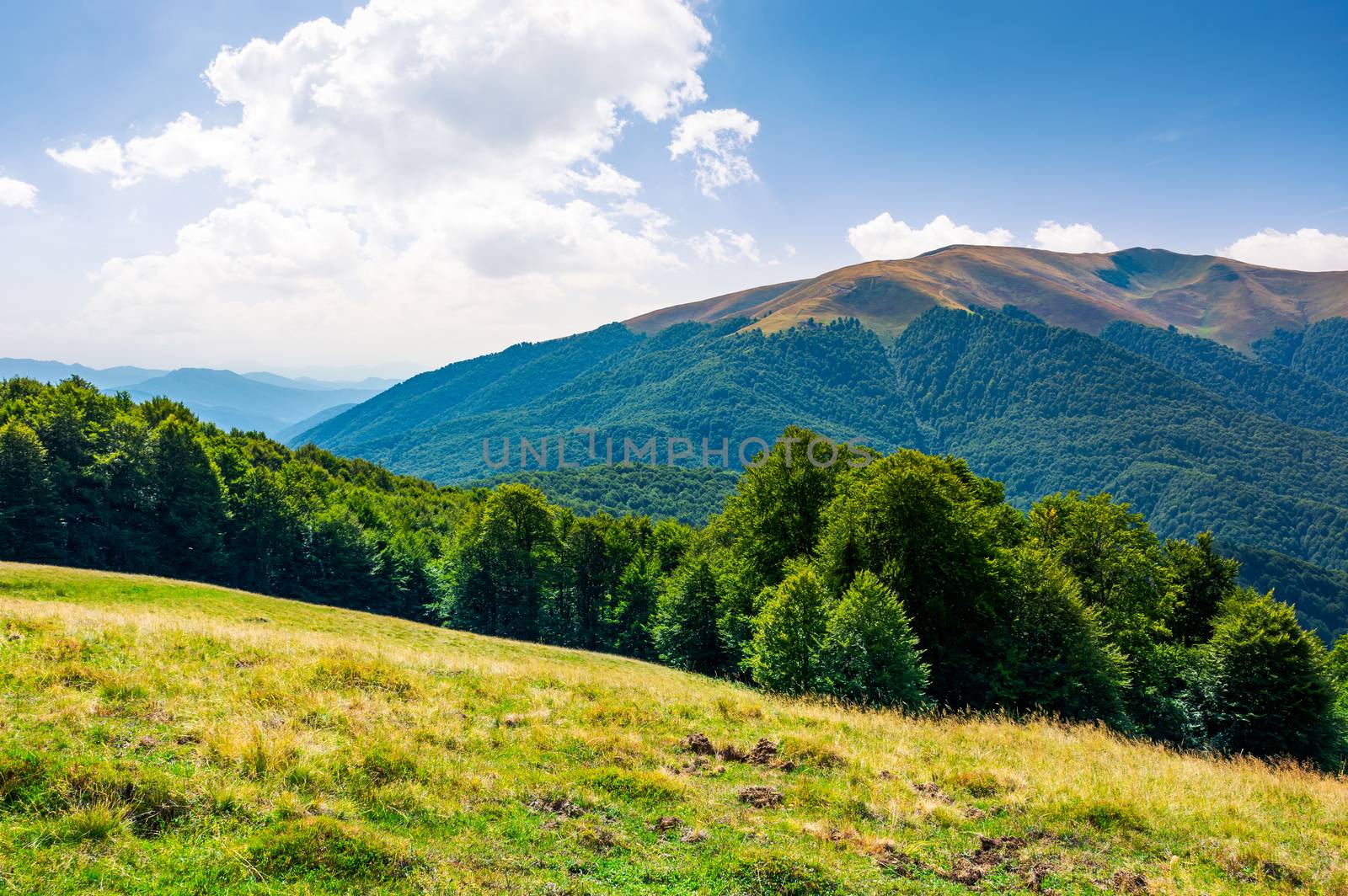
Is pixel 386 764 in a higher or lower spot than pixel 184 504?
higher

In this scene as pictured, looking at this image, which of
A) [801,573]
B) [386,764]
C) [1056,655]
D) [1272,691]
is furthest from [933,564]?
[386,764]

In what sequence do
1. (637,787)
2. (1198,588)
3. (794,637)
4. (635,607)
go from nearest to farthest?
(637,787), (794,637), (1198,588), (635,607)

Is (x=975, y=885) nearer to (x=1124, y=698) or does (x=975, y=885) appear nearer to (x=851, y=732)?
(x=851, y=732)

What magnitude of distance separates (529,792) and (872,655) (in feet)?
55.1

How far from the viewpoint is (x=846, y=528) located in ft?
102

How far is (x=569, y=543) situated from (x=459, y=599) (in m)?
12.0

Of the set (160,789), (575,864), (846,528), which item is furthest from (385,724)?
(846,528)

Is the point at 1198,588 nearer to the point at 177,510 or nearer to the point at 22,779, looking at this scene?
the point at 22,779

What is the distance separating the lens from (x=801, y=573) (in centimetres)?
2845

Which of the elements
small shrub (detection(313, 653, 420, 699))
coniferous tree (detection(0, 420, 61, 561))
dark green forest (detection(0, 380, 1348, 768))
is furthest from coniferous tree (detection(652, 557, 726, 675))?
coniferous tree (detection(0, 420, 61, 561))

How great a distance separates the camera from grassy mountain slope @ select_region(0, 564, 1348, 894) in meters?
7.55

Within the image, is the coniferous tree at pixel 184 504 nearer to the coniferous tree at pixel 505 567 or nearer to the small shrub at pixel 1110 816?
the coniferous tree at pixel 505 567

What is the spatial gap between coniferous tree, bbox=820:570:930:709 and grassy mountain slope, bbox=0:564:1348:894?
21.2 ft

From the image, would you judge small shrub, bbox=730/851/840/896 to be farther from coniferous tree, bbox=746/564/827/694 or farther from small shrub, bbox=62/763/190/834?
coniferous tree, bbox=746/564/827/694
